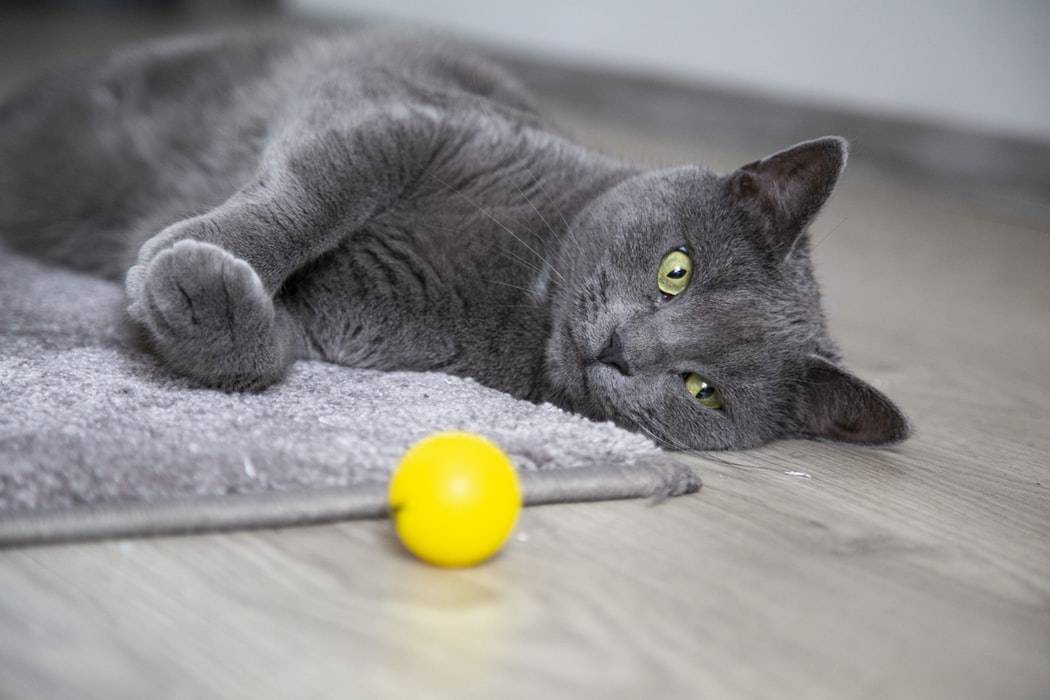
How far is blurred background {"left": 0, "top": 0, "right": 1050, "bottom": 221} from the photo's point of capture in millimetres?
3256

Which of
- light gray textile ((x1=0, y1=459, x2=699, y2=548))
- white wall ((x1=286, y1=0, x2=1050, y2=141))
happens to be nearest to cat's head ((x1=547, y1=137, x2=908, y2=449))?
light gray textile ((x1=0, y1=459, x2=699, y2=548))

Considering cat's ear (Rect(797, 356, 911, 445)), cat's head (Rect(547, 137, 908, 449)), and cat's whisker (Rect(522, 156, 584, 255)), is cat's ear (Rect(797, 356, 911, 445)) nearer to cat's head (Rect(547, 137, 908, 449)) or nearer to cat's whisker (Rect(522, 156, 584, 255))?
cat's head (Rect(547, 137, 908, 449))

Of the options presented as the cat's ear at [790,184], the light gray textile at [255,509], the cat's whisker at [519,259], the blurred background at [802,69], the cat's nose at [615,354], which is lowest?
the light gray textile at [255,509]

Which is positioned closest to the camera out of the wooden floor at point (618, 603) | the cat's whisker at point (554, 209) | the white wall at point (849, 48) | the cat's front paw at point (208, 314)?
the wooden floor at point (618, 603)

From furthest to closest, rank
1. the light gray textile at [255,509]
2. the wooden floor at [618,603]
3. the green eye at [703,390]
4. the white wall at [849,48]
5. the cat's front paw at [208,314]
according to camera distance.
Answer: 1. the white wall at [849,48]
2. the green eye at [703,390]
3. the cat's front paw at [208,314]
4. the light gray textile at [255,509]
5. the wooden floor at [618,603]

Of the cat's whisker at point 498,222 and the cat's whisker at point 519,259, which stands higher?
the cat's whisker at point 498,222

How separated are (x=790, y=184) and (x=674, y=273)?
18cm

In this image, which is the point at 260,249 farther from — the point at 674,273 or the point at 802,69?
the point at 802,69

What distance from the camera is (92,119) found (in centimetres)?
189

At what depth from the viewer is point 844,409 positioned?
1.34 metres

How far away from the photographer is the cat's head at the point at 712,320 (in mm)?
1248

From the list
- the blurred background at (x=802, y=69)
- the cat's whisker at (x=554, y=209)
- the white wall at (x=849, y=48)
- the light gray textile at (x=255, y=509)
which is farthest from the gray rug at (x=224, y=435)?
the white wall at (x=849, y=48)

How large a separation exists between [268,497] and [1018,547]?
0.77m

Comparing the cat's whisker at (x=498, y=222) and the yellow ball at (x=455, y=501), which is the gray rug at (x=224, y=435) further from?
the cat's whisker at (x=498, y=222)
